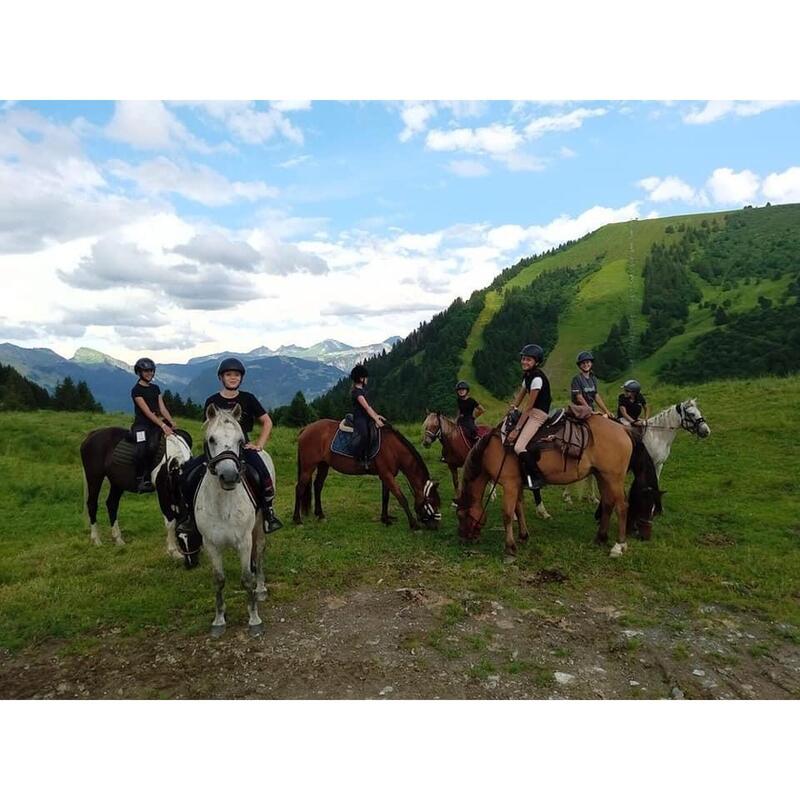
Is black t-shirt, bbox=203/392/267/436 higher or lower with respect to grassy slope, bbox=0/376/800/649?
higher

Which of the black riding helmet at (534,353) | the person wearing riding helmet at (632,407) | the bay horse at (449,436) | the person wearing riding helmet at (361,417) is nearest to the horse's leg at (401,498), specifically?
the person wearing riding helmet at (361,417)

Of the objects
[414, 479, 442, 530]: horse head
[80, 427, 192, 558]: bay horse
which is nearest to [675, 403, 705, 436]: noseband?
[414, 479, 442, 530]: horse head

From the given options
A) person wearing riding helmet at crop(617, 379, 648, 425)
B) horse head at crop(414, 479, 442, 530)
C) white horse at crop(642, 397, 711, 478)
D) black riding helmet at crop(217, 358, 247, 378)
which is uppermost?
black riding helmet at crop(217, 358, 247, 378)

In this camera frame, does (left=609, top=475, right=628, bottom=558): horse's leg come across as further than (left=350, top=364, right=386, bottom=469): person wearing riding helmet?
No

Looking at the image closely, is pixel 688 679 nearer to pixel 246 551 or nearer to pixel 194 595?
pixel 246 551

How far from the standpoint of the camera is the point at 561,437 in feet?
30.2

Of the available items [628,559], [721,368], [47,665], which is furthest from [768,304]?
[47,665]

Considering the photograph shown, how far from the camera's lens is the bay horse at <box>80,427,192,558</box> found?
9.37m

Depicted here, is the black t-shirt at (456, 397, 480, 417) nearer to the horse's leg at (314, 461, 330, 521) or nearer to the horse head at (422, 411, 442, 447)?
the horse head at (422, 411, 442, 447)

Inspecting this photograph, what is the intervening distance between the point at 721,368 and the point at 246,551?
346 ft

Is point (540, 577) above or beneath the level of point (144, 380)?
beneath

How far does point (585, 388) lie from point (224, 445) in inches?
301

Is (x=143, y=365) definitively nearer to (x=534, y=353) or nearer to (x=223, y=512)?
(x=223, y=512)

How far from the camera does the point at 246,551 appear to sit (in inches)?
244
